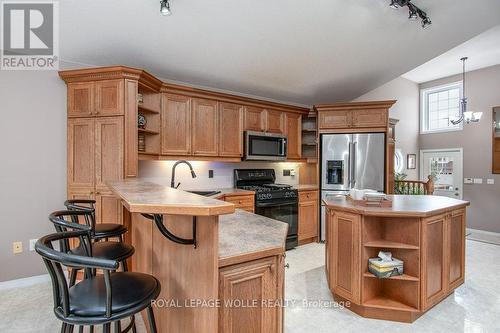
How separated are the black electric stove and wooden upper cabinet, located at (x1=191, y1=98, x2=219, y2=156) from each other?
0.75 m

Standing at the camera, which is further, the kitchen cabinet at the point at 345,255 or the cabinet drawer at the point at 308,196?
the cabinet drawer at the point at 308,196

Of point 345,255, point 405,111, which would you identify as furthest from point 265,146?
point 405,111

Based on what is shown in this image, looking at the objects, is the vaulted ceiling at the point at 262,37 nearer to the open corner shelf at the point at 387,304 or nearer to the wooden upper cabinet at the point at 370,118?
the wooden upper cabinet at the point at 370,118

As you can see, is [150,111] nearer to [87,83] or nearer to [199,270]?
[87,83]

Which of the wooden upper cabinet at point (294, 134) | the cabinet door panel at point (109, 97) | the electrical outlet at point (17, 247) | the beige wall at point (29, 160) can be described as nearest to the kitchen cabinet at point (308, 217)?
the wooden upper cabinet at point (294, 134)

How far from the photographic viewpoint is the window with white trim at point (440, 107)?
5.99 metres

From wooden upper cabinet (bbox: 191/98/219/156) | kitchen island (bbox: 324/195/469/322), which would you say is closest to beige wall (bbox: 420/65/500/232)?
kitchen island (bbox: 324/195/469/322)

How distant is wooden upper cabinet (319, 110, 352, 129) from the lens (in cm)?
436

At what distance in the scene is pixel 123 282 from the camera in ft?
4.07

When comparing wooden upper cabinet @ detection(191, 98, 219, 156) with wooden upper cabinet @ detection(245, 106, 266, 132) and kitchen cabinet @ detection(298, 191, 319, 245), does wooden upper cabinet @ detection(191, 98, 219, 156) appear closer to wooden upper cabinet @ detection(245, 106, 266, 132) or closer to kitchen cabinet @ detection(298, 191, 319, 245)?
wooden upper cabinet @ detection(245, 106, 266, 132)

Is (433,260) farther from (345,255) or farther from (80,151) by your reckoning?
(80,151)

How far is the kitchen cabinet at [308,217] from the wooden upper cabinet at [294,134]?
0.74 m

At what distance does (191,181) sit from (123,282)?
2702 millimetres

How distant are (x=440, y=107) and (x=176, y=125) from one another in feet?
20.6
